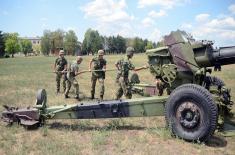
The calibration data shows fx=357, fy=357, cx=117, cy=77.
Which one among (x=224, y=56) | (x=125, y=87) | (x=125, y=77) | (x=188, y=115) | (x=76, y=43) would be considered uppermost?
(x=76, y=43)

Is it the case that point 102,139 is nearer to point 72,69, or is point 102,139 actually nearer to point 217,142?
point 217,142

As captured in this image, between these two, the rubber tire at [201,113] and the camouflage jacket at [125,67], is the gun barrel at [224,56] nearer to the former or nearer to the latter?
the rubber tire at [201,113]

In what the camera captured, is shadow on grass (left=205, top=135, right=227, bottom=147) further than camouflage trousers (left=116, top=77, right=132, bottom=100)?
No

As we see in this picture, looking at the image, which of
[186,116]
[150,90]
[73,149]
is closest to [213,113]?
[186,116]

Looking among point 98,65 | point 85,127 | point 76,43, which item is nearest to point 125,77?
point 98,65

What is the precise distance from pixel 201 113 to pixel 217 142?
85 cm

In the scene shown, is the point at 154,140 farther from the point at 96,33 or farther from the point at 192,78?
the point at 96,33

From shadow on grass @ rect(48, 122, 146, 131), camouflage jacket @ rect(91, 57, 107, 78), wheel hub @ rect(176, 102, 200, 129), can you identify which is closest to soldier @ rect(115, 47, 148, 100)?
camouflage jacket @ rect(91, 57, 107, 78)

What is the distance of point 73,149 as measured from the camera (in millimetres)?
6516

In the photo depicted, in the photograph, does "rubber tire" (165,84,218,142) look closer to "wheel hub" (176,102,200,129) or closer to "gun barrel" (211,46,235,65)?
"wheel hub" (176,102,200,129)

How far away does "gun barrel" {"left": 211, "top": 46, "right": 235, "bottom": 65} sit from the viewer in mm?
7367

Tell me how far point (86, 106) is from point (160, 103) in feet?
5.20

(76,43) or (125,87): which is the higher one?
(76,43)

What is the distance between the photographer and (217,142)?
272 inches
